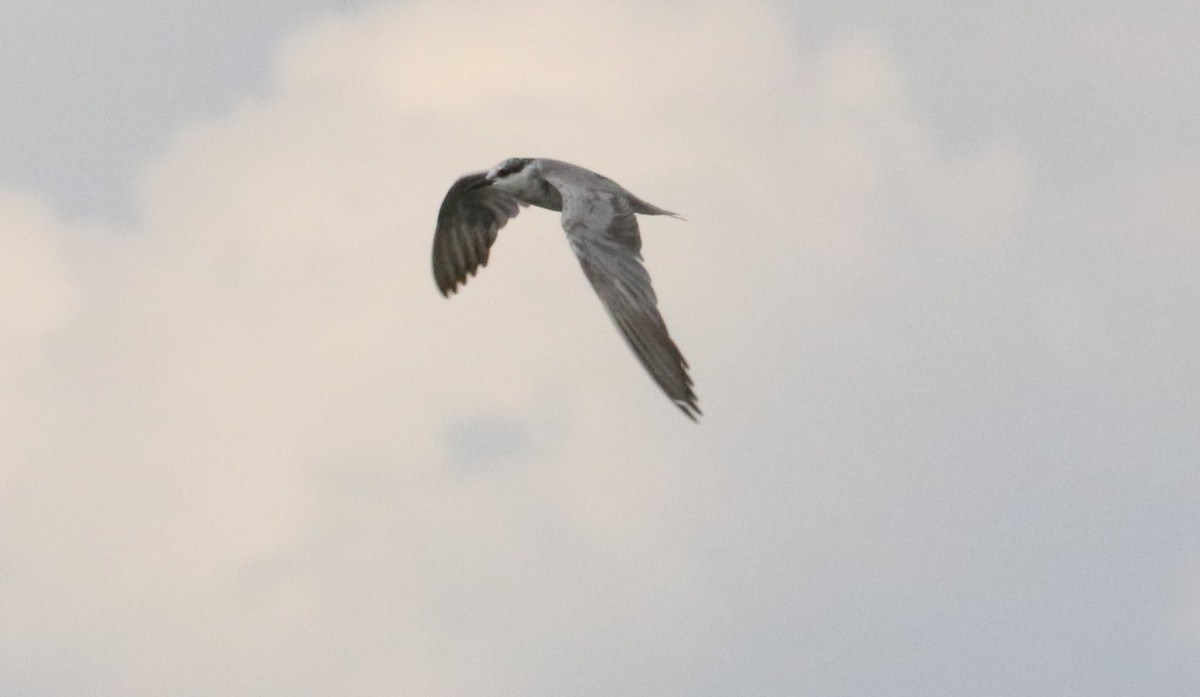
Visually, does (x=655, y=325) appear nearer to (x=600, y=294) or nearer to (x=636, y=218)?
(x=600, y=294)

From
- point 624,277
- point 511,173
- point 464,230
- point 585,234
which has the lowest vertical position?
point 624,277

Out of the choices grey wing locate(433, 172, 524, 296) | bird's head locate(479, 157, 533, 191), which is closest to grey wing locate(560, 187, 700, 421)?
bird's head locate(479, 157, 533, 191)

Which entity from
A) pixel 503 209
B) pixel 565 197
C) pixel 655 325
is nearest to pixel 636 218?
pixel 565 197

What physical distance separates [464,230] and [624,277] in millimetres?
8212

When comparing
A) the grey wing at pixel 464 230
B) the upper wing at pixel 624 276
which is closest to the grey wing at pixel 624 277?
the upper wing at pixel 624 276

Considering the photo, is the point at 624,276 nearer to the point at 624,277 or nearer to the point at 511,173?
the point at 624,277

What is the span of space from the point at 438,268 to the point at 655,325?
9.38 m

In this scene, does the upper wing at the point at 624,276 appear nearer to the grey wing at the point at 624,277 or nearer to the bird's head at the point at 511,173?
the grey wing at the point at 624,277

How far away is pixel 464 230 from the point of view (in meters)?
32.4

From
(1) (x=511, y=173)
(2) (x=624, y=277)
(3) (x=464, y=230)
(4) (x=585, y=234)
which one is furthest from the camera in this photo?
(3) (x=464, y=230)

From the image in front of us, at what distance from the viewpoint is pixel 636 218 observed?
86.6 feet

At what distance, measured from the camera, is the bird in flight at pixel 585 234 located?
23.2 metres

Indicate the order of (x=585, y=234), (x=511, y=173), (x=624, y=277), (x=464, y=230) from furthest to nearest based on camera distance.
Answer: (x=464, y=230) < (x=511, y=173) < (x=585, y=234) < (x=624, y=277)

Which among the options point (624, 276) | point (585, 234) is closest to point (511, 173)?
point (585, 234)
